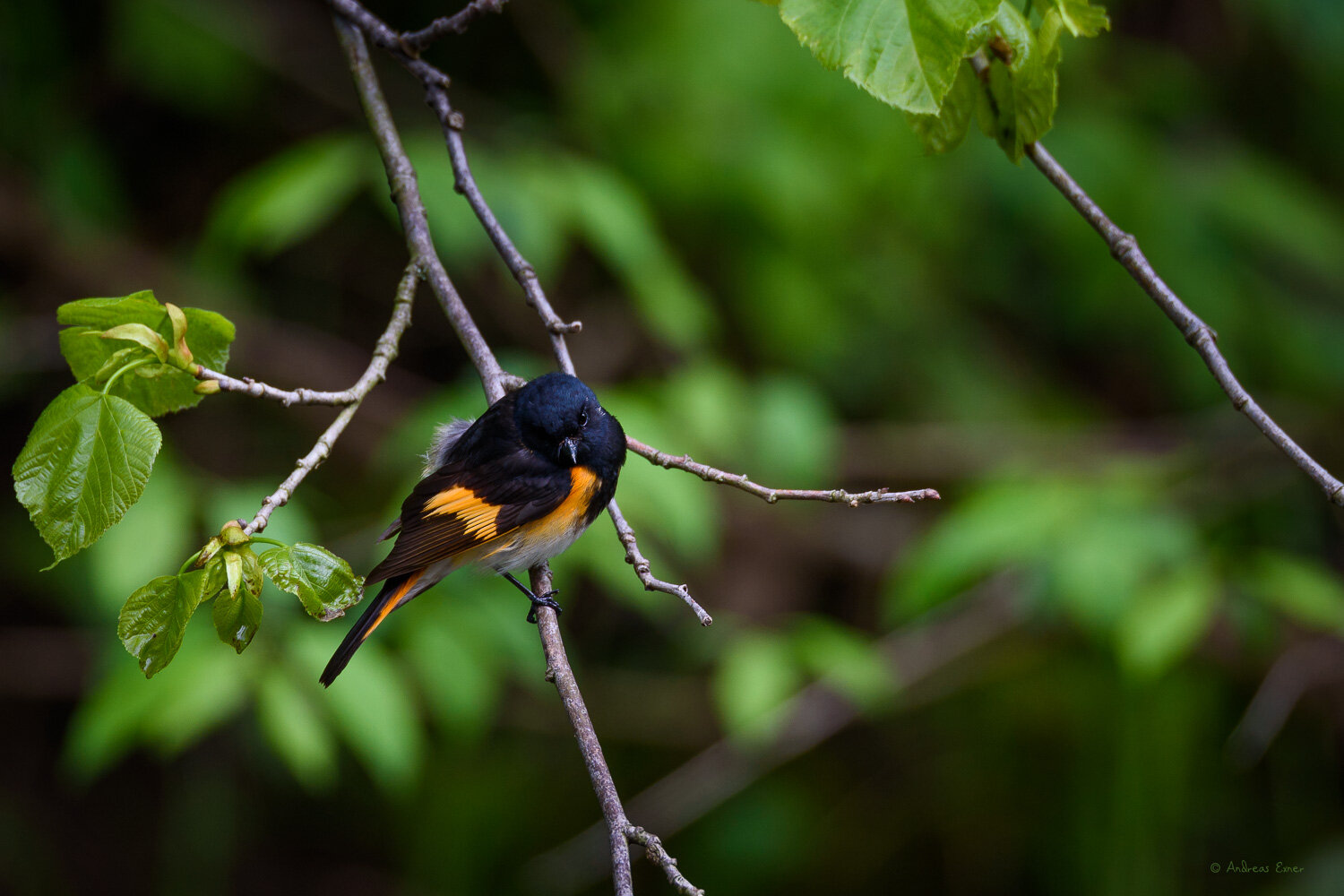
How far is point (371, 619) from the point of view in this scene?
2.17m

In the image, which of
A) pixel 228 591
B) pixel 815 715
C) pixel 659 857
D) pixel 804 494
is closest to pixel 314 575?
pixel 228 591

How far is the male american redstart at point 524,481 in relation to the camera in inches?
92.5

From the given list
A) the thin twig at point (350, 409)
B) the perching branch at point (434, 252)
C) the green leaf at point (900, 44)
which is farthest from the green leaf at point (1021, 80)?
the thin twig at point (350, 409)

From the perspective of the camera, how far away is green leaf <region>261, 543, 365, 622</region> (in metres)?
1.28

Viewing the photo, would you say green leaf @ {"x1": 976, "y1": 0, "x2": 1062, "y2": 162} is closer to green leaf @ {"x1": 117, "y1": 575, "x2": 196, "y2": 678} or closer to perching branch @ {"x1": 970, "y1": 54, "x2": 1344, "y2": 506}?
perching branch @ {"x1": 970, "y1": 54, "x2": 1344, "y2": 506}

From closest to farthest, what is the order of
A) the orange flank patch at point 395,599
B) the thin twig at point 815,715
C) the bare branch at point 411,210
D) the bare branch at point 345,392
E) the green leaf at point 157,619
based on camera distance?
1. the green leaf at point 157,619
2. the bare branch at point 345,392
3. the bare branch at point 411,210
4. the orange flank patch at point 395,599
5. the thin twig at point 815,715

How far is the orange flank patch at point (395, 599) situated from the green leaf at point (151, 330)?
75 centimetres

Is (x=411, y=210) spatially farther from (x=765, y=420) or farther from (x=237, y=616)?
(x=765, y=420)

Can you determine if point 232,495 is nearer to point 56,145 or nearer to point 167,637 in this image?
point 167,637

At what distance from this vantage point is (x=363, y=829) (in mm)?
5301

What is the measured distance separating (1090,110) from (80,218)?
161 inches

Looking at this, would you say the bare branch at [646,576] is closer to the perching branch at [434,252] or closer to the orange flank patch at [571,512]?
the perching branch at [434,252]

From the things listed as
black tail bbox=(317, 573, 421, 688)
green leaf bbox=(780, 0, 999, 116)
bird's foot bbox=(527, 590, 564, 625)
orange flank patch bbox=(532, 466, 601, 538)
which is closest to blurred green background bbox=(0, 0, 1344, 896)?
bird's foot bbox=(527, 590, 564, 625)

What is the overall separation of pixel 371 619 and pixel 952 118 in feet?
4.95
